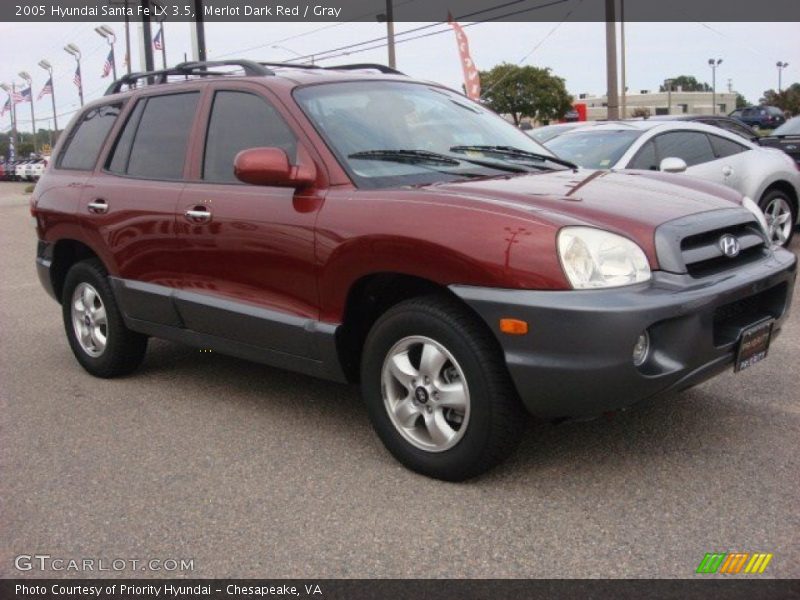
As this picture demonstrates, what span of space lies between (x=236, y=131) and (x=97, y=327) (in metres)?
1.79

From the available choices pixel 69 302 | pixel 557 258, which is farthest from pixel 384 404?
pixel 69 302

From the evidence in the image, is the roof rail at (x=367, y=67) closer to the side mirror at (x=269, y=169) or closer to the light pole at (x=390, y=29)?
the side mirror at (x=269, y=169)

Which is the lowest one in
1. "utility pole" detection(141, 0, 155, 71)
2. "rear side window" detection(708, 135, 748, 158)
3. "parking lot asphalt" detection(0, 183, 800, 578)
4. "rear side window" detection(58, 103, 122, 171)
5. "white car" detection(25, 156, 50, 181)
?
"parking lot asphalt" detection(0, 183, 800, 578)

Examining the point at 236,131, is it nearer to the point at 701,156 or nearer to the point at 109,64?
the point at 701,156

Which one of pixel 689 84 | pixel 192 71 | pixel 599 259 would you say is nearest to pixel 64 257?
pixel 192 71

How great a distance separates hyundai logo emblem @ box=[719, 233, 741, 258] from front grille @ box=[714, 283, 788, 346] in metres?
0.20

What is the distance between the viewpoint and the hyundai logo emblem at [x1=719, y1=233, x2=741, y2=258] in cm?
354

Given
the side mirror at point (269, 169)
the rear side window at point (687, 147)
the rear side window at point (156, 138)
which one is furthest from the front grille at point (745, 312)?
the rear side window at point (687, 147)

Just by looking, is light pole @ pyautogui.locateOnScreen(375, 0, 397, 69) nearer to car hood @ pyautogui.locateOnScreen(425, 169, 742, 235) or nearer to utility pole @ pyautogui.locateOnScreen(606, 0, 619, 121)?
utility pole @ pyautogui.locateOnScreen(606, 0, 619, 121)

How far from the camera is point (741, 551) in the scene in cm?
290

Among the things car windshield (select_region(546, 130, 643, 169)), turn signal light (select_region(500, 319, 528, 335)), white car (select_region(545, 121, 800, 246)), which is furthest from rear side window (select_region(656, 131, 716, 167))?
turn signal light (select_region(500, 319, 528, 335))

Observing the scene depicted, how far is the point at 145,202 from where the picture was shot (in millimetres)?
4746

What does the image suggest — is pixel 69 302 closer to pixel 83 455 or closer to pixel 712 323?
pixel 83 455

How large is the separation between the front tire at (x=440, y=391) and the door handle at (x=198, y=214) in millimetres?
1206
